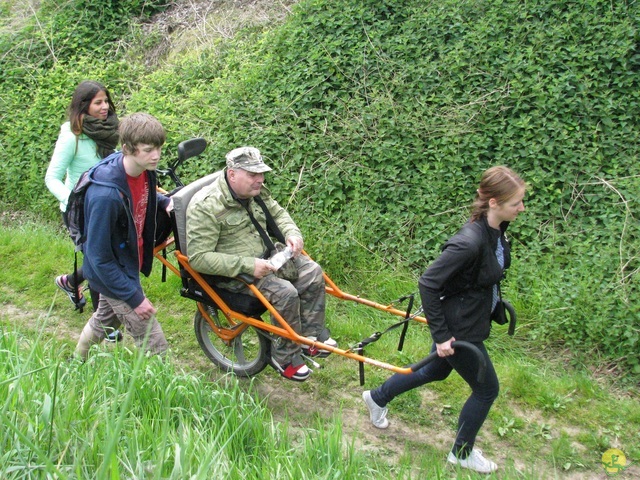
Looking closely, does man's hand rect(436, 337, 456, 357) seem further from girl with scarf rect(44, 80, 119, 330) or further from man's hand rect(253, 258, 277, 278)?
girl with scarf rect(44, 80, 119, 330)

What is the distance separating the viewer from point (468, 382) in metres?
3.97

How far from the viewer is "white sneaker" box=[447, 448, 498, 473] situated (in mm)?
4059

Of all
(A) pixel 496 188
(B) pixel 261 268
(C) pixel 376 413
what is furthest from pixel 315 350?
(A) pixel 496 188

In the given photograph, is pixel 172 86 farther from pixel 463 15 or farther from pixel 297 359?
pixel 297 359

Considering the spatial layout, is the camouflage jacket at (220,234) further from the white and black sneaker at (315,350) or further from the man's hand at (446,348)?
the man's hand at (446,348)

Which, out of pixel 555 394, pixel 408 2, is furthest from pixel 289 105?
pixel 555 394

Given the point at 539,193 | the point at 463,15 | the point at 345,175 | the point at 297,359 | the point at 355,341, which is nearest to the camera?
the point at 297,359

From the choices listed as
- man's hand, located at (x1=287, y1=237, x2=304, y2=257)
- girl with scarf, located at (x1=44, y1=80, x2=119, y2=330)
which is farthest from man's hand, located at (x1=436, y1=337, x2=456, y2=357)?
girl with scarf, located at (x1=44, y1=80, x2=119, y2=330)

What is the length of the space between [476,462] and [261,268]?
1743 mm

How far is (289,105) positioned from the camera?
23.9ft

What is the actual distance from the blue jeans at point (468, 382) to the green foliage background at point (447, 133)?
141 centimetres

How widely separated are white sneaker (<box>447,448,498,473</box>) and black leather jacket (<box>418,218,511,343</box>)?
2.51 feet

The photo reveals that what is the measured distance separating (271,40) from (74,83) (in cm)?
273

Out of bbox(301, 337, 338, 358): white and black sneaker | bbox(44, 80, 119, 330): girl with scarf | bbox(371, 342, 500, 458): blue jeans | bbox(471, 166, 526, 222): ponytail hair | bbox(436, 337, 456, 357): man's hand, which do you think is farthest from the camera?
bbox(44, 80, 119, 330): girl with scarf
